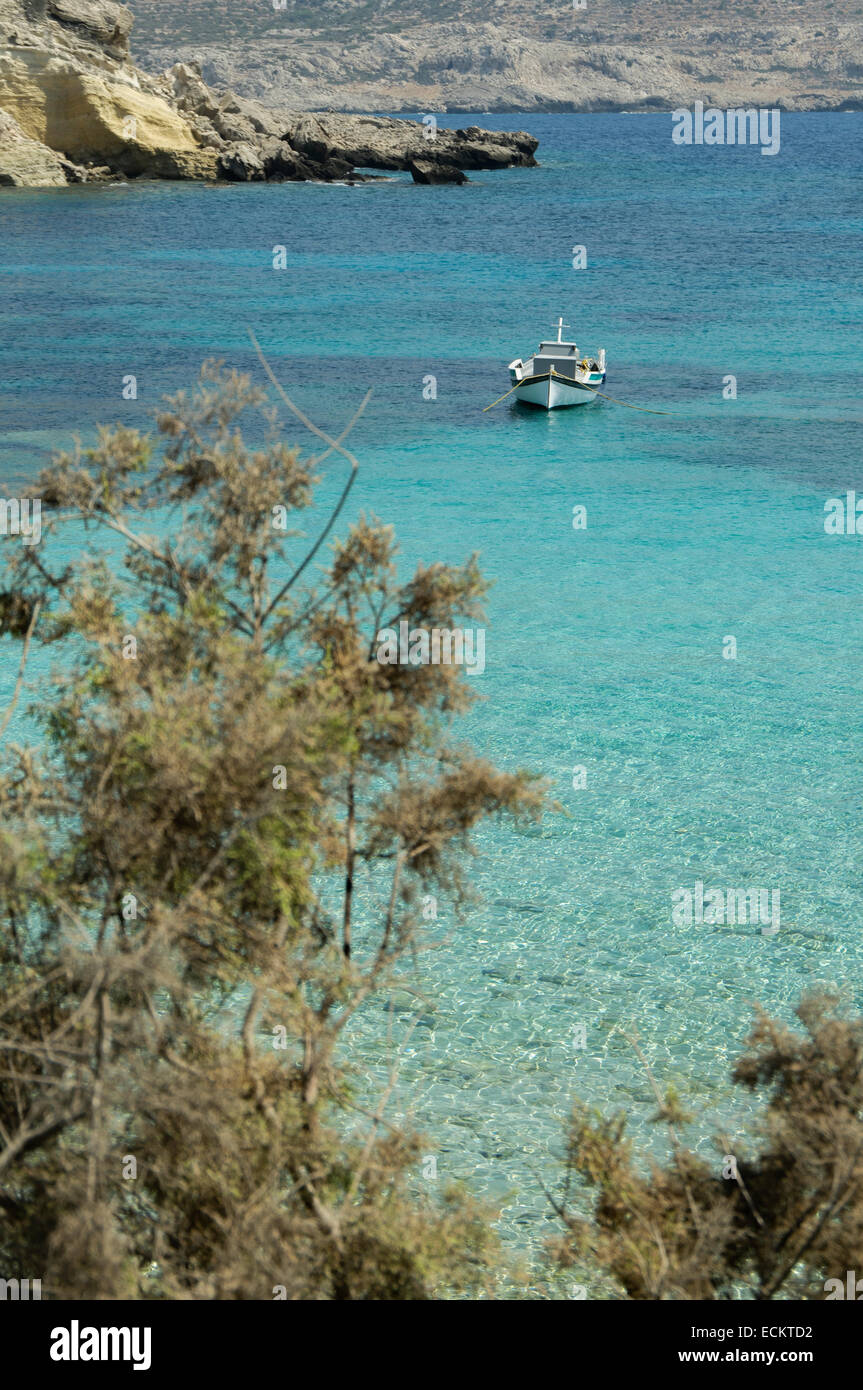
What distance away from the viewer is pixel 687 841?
1314 cm

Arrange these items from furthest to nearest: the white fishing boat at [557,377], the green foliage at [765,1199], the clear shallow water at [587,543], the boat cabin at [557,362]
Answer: the boat cabin at [557,362]
the white fishing boat at [557,377]
the clear shallow water at [587,543]
the green foliage at [765,1199]

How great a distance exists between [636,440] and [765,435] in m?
2.75

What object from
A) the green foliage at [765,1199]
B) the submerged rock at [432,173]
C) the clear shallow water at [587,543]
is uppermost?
the submerged rock at [432,173]

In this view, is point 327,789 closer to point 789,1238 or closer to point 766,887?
point 789,1238

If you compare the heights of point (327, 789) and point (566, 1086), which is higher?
point (327, 789)

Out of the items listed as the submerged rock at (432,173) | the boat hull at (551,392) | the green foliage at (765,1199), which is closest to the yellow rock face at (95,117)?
the submerged rock at (432,173)

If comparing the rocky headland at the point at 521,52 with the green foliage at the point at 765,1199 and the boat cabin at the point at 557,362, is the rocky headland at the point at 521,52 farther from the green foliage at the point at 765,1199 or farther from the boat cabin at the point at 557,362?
the green foliage at the point at 765,1199

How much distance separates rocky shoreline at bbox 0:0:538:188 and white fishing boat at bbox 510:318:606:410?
41.1 m

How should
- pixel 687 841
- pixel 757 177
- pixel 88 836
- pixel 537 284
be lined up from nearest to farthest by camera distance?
pixel 88 836 → pixel 687 841 → pixel 537 284 → pixel 757 177

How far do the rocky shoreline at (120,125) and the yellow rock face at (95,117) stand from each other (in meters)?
0.05

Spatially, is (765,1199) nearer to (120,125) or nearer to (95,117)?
(95,117)

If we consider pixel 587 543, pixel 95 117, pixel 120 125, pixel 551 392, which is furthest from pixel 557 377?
pixel 120 125

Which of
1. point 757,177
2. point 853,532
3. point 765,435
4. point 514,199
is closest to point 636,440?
point 765,435

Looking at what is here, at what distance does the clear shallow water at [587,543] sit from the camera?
34.5 feet
